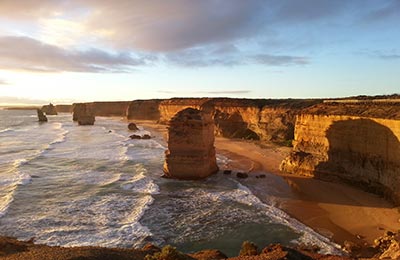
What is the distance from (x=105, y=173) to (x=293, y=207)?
16181 millimetres

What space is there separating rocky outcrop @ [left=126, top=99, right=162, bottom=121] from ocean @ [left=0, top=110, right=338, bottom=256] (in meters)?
75.3

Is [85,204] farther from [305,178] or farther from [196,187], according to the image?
[305,178]

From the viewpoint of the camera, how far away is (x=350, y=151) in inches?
1032

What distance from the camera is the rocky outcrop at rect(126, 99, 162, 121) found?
109 meters

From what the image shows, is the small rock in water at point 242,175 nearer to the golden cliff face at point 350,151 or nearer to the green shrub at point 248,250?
the golden cliff face at point 350,151

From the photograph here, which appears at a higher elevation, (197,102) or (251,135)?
(197,102)

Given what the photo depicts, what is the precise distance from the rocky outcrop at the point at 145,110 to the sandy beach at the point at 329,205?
257 feet

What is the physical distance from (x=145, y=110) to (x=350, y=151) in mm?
88376

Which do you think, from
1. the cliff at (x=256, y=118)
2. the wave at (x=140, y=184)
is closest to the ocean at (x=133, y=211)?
the wave at (x=140, y=184)

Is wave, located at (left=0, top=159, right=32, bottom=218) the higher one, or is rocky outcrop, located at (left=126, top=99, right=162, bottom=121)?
rocky outcrop, located at (left=126, top=99, right=162, bottom=121)

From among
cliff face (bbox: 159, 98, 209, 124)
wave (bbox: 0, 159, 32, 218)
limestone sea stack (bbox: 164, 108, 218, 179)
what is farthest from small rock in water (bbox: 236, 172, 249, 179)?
cliff face (bbox: 159, 98, 209, 124)

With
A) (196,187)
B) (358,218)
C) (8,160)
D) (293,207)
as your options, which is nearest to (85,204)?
(196,187)

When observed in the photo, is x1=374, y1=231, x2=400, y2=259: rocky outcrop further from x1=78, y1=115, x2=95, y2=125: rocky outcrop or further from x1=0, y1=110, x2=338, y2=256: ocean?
x1=78, y1=115, x2=95, y2=125: rocky outcrop

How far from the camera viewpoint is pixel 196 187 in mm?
26172
